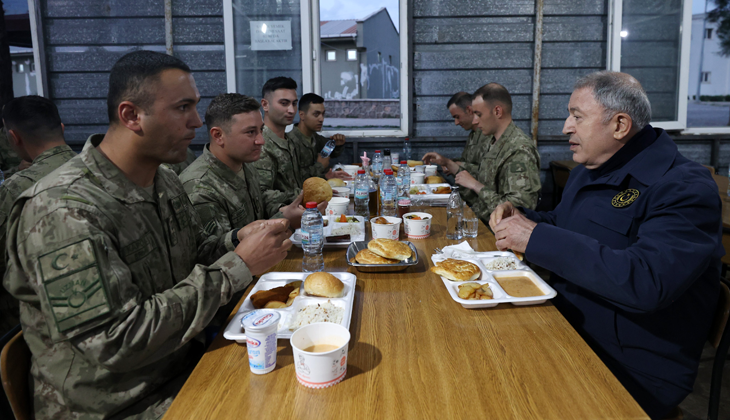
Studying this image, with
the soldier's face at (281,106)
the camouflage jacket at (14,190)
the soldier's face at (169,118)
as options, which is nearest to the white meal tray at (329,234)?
the soldier's face at (169,118)

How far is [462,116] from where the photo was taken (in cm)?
524

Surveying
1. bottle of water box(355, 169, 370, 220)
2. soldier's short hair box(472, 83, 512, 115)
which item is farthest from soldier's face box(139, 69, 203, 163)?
soldier's short hair box(472, 83, 512, 115)

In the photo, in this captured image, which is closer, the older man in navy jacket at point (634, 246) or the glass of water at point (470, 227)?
the older man in navy jacket at point (634, 246)

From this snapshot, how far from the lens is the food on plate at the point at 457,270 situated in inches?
67.6

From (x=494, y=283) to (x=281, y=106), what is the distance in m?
3.23

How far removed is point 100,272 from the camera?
115 centimetres

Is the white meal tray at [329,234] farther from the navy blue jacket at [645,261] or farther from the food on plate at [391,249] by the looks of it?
the navy blue jacket at [645,261]

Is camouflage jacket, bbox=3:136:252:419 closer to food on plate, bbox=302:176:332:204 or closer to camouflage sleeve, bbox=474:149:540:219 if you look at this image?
food on plate, bbox=302:176:332:204

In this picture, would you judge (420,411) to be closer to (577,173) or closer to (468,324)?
(468,324)

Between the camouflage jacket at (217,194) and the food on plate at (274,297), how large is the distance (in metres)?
0.72

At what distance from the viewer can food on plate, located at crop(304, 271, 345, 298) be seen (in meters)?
1.58

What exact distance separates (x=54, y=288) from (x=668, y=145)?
1944mm

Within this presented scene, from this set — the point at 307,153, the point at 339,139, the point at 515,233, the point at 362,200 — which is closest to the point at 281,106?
the point at 307,153

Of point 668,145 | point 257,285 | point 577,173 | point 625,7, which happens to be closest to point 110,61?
point 257,285
